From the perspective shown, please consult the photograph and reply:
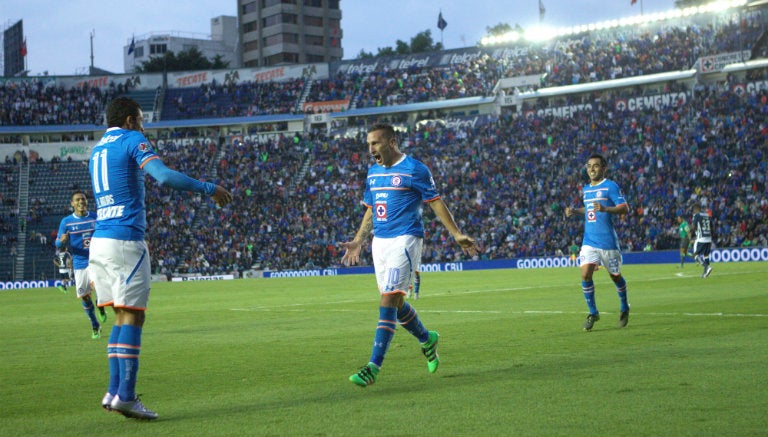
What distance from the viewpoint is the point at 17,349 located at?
48.3 ft

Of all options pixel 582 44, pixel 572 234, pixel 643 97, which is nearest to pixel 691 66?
pixel 643 97

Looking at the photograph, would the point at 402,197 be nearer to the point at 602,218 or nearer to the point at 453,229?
the point at 453,229

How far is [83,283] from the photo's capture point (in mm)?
17953

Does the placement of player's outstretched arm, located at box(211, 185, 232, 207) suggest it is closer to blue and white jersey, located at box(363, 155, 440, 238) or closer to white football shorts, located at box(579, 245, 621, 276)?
blue and white jersey, located at box(363, 155, 440, 238)

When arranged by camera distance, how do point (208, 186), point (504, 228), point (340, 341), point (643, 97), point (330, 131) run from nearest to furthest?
point (208, 186)
point (340, 341)
point (504, 228)
point (643, 97)
point (330, 131)

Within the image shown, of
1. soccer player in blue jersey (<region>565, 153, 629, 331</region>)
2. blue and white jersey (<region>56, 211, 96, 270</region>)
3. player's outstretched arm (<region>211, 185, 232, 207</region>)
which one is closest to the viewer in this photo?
player's outstretched arm (<region>211, 185, 232, 207</region>)

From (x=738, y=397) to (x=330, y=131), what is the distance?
220 feet

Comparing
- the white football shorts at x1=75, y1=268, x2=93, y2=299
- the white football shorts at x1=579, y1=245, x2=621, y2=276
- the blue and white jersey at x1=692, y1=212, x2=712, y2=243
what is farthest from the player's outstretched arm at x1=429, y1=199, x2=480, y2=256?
the blue and white jersey at x1=692, y1=212, x2=712, y2=243

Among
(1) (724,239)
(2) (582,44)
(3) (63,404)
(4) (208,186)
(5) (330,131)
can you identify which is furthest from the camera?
(5) (330,131)

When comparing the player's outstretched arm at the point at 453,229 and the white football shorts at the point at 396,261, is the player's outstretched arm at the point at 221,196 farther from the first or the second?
the player's outstretched arm at the point at 453,229

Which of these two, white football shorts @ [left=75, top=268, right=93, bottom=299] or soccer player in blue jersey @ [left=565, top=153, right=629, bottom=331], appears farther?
white football shorts @ [left=75, top=268, right=93, bottom=299]

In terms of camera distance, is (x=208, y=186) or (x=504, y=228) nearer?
(x=208, y=186)

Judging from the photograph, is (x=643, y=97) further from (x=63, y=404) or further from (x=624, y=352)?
(x=63, y=404)

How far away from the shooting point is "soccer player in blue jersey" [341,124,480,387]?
31.2 feet
